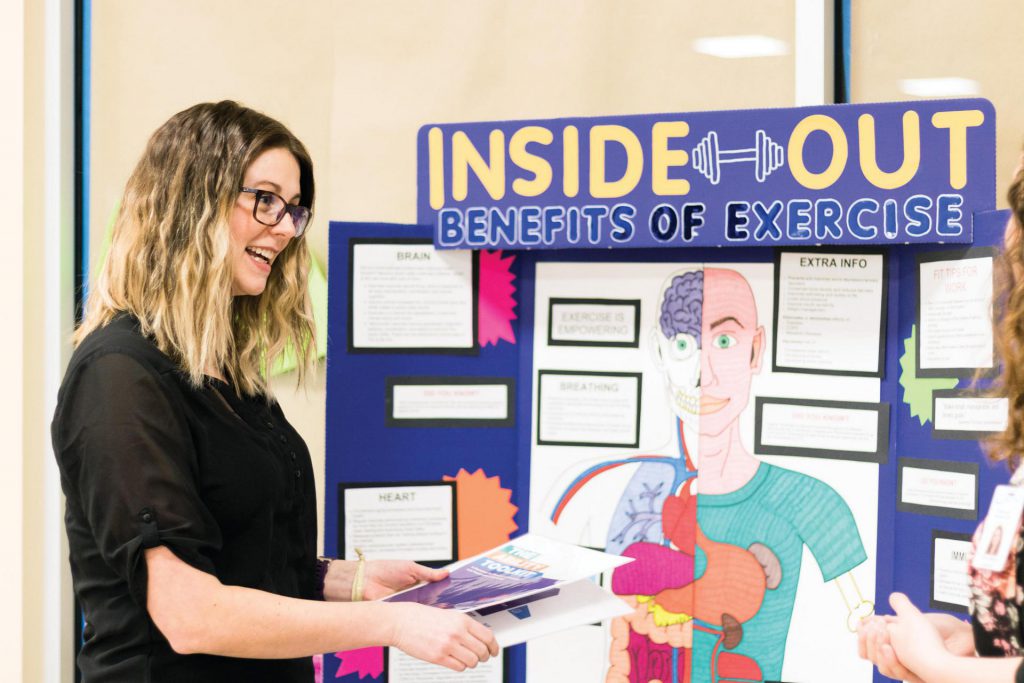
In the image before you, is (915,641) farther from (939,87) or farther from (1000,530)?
(939,87)

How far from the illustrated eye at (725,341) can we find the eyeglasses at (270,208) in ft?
2.55

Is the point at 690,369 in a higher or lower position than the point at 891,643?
higher

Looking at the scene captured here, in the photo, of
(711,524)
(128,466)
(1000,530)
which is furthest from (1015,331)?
(128,466)

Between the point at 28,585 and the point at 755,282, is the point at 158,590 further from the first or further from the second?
the point at 28,585

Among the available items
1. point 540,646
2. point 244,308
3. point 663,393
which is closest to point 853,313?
point 663,393

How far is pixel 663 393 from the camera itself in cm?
183

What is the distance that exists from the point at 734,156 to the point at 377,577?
0.95 metres

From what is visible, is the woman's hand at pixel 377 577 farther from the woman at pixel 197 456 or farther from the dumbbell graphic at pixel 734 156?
the dumbbell graphic at pixel 734 156

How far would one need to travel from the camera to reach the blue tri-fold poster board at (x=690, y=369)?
1626mm

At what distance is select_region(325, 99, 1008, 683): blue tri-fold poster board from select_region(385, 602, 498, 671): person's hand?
531 millimetres

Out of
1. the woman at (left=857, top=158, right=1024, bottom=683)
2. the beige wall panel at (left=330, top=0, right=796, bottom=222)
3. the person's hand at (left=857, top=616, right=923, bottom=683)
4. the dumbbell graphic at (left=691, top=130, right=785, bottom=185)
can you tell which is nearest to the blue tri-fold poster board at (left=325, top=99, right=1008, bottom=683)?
the dumbbell graphic at (left=691, top=130, right=785, bottom=185)

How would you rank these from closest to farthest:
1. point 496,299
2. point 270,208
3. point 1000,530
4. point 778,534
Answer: point 1000,530
point 270,208
point 778,534
point 496,299

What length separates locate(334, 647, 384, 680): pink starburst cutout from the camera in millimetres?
1909

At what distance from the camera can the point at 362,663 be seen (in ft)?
6.29
